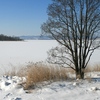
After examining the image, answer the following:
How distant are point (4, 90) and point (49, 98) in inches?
52.0

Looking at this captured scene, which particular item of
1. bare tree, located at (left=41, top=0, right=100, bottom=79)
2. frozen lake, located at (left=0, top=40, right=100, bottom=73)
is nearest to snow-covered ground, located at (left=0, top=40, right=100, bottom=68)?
frozen lake, located at (left=0, top=40, right=100, bottom=73)

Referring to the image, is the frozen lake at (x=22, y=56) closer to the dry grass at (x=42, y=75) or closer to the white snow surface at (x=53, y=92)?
the dry grass at (x=42, y=75)

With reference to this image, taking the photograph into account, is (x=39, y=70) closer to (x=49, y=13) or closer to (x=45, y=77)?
(x=45, y=77)

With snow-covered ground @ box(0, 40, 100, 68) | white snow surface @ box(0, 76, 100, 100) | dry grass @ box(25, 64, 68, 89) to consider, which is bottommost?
snow-covered ground @ box(0, 40, 100, 68)

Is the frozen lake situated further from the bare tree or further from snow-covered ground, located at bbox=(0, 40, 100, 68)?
the bare tree

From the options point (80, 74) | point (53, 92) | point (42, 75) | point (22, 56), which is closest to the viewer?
point (53, 92)

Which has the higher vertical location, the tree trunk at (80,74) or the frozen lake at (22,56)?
the tree trunk at (80,74)

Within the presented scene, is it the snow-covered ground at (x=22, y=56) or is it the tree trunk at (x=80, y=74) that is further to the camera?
the snow-covered ground at (x=22, y=56)

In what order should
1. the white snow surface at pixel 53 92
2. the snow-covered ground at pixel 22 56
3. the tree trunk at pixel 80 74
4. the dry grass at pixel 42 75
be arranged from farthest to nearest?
the snow-covered ground at pixel 22 56 → the tree trunk at pixel 80 74 → the dry grass at pixel 42 75 → the white snow surface at pixel 53 92

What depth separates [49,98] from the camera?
431 centimetres

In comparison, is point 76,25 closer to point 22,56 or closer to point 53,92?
point 53,92

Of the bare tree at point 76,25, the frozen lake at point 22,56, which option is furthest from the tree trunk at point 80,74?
the frozen lake at point 22,56

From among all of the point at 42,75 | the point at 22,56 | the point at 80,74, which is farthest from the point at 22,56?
the point at 42,75

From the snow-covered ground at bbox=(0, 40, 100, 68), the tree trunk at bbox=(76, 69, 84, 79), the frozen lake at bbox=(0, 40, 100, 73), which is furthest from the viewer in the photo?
the snow-covered ground at bbox=(0, 40, 100, 68)
